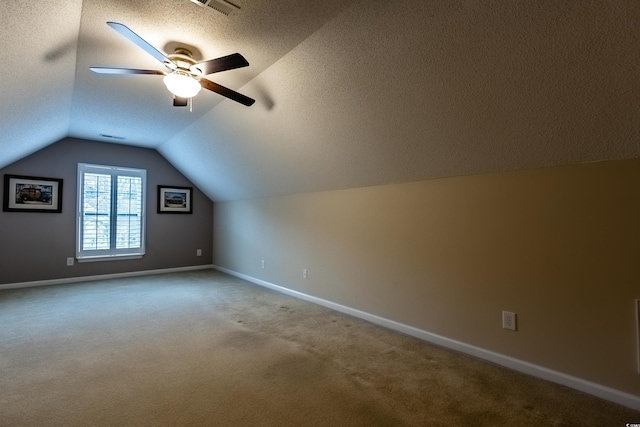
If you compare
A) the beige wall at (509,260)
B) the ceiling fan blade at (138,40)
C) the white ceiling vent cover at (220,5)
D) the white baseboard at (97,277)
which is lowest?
the white baseboard at (97,277)

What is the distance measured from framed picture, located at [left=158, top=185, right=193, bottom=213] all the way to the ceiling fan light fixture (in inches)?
167

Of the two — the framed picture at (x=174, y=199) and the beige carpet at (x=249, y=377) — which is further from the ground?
the framed picture at (x=174, y=199)

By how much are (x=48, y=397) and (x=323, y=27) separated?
3.02 m

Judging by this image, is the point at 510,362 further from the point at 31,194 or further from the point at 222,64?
the point at 31,194

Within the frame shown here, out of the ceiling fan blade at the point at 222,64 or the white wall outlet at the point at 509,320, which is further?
the white wall outlet at the point at 509,320

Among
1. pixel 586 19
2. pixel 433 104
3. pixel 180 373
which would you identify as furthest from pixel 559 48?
pixel 180 373

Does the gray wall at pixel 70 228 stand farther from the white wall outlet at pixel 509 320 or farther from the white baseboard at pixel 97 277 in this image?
the white wall outlet at pixel 509 320

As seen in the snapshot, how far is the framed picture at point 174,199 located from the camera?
602 cm

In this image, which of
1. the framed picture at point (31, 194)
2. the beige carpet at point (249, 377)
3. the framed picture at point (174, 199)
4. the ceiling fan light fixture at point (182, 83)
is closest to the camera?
the beige carpet at point (249, 377)

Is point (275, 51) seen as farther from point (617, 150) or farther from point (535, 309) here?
point (535, 309)

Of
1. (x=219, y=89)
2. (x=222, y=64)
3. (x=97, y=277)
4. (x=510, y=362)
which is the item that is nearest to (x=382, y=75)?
(x=222, y=64)

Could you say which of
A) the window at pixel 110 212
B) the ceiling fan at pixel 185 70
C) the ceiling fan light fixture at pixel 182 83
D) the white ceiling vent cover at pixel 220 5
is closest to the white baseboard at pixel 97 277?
the window at pixel 110 212

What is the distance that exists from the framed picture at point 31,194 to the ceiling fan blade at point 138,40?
4.20 metres

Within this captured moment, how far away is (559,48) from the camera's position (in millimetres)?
1609
